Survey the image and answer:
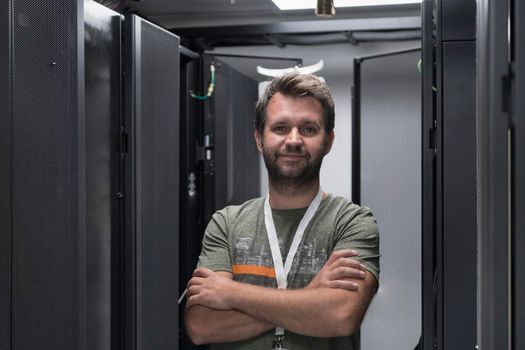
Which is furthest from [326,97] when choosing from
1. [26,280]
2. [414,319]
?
[414,319]

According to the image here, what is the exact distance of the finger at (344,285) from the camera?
1.45 metres

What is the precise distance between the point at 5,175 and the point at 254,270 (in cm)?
60

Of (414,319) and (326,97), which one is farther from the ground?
(326,97)

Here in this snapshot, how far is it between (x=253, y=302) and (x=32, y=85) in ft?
2.38

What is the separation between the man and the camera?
4.74 feet

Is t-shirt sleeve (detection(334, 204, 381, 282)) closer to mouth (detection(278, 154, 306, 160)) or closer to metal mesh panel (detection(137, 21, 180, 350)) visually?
mouth (detection(278, 154, 306, 160))

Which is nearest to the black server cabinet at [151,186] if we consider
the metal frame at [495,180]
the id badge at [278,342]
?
the id badge at [278,342]

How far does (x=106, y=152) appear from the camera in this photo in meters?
2.14

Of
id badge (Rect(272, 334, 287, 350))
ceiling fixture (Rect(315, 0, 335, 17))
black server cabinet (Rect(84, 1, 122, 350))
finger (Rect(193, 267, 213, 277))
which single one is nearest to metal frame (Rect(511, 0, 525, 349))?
ceiling fixture (Rect(315, 0, 335, 17))

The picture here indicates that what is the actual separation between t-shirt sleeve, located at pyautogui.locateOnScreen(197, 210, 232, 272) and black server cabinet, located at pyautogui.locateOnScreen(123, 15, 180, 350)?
691 millimetres

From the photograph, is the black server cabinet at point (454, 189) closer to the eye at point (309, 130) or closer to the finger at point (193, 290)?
the eye at point (309, 130)

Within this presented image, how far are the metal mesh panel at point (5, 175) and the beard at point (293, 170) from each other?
1.95 feet

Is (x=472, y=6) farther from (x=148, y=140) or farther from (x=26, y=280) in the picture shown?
(x=148, y=140)

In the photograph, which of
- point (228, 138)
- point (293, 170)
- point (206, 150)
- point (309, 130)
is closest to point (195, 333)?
point (293, 170)
